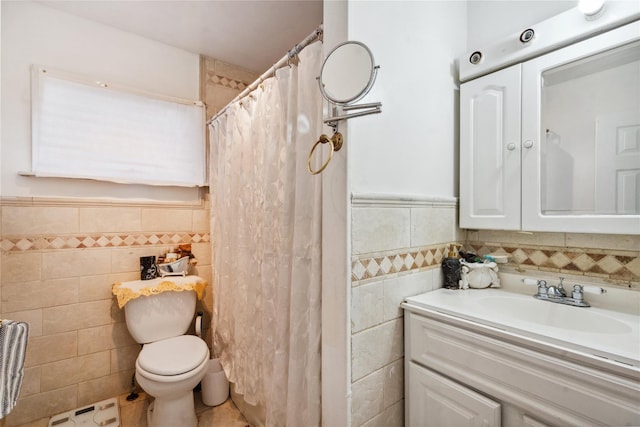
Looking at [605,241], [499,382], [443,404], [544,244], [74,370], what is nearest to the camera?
[499,382]

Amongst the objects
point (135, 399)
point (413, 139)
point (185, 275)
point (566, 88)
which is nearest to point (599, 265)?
point (566, 88)

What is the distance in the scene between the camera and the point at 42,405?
5.28 ft

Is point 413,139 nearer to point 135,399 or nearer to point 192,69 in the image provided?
point 192,69

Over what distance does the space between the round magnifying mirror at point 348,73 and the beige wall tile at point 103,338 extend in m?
2.04

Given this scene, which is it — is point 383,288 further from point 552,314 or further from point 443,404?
point 552,314

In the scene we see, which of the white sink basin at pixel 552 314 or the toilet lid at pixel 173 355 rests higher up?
the white sink basin at pixel 552 314

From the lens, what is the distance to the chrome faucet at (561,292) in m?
1.07

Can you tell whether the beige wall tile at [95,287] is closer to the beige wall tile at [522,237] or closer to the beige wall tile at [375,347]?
the beige wall tile at [375,347]

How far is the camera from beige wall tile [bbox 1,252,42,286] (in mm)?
1535

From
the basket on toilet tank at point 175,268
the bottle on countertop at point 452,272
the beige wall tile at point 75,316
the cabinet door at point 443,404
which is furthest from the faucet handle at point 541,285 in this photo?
the beige wall tile at point 75,316

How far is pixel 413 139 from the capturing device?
118 centimetres

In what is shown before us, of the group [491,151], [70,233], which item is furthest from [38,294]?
[491,151]

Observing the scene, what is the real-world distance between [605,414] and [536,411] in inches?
6.0

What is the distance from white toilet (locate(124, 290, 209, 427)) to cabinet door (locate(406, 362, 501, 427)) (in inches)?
43.9
